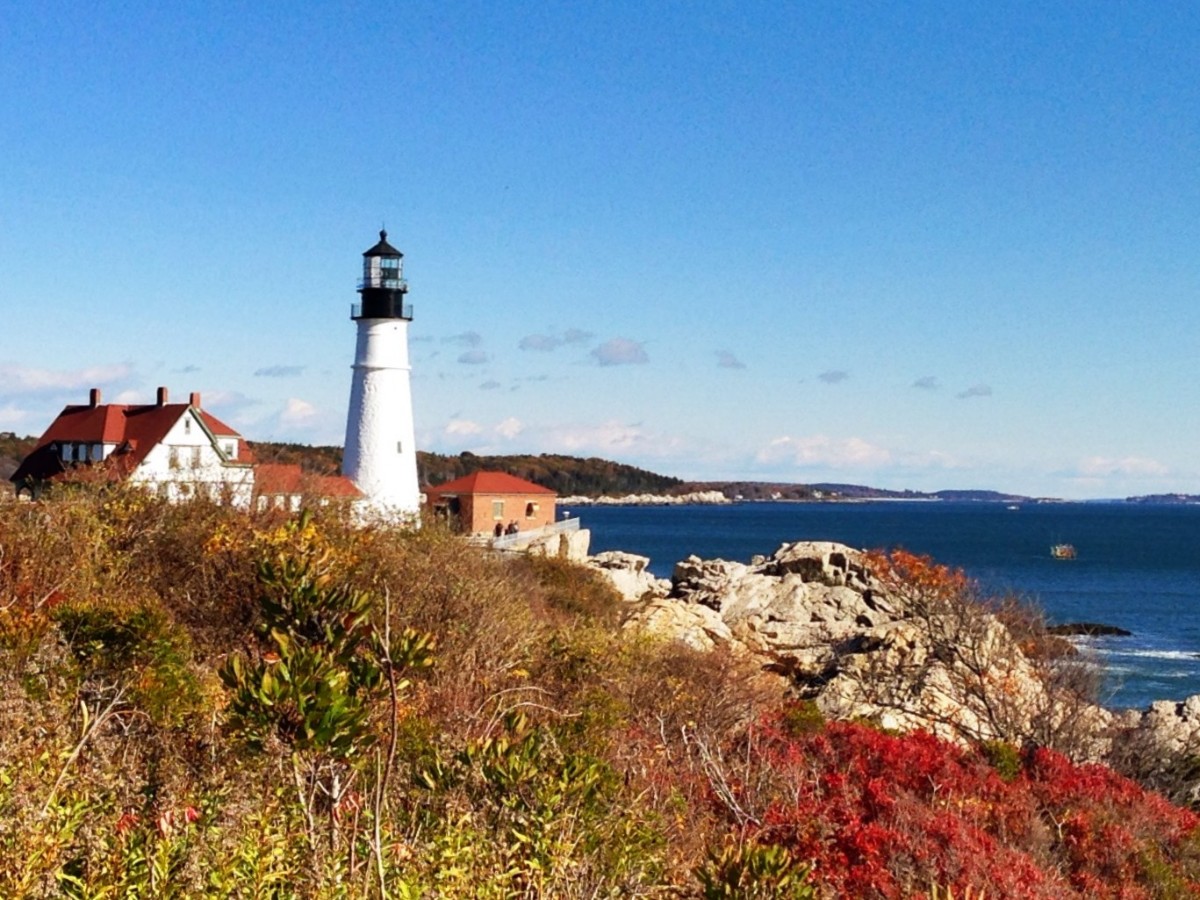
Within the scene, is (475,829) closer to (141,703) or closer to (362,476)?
(141,703)

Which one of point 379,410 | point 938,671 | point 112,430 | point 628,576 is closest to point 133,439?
point 112,430

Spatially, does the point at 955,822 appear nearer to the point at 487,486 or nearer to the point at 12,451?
the point at 487,486

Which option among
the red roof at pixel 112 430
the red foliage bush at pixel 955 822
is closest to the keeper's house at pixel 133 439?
the red roof at pixel 112 430

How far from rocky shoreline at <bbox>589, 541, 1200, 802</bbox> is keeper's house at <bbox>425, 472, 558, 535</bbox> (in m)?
14.6

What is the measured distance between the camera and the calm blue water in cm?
4003

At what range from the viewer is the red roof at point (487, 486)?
46.7 meters

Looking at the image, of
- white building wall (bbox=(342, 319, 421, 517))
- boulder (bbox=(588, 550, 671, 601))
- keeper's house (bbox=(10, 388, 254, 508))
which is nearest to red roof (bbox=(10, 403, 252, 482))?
keeper's house (bbox=(10, 388, 254, 508))

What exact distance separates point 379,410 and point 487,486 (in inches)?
495

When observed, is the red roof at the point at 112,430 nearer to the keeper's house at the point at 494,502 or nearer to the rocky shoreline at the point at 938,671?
the keeper's house at the point at 494,502

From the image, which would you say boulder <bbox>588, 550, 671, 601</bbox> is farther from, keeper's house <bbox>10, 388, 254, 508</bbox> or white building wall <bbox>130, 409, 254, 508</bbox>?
keeper's house <bbox>10, 388, 254, 508</bbox>

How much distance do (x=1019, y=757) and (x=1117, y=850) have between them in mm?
3103

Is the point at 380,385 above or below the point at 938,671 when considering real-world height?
above

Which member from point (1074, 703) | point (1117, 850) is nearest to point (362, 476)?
point (1074, 703)

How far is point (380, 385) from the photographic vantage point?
34.6 m
